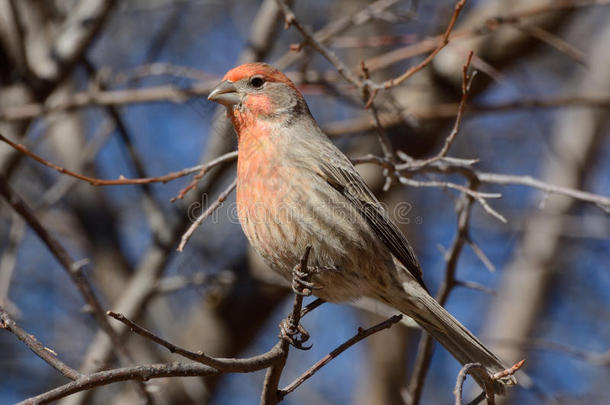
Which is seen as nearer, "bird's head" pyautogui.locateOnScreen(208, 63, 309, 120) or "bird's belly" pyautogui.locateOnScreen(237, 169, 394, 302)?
"bird's belly" pyautogui.locateOnScreen(237, 169, 394, 302)

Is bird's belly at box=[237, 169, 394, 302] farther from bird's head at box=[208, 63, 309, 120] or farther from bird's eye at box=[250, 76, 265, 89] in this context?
bird's eye at box=[250, 76, 265, 89]

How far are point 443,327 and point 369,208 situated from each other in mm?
823

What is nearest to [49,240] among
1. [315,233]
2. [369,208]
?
[315,233]

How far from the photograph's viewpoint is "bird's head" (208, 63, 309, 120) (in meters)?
4.69

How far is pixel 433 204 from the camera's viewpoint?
9867 millimetres

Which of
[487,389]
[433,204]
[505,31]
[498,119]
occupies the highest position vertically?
[498,119]

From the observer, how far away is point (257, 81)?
481cm

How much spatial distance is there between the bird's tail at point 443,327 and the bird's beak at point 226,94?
1.59 m

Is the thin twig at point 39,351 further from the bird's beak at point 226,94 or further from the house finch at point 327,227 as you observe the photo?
the bird's beak at point 226,94

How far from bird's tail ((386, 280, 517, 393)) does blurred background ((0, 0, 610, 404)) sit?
903 millimetres

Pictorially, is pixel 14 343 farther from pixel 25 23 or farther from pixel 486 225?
pixel 486 225

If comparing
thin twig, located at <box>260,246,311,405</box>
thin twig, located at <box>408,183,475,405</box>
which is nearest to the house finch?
thin twig, located at <box>408,183,475,405</box>

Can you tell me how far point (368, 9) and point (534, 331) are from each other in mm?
4449

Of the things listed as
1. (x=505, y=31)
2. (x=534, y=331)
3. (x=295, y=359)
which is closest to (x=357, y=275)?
(x=505, y=31)
